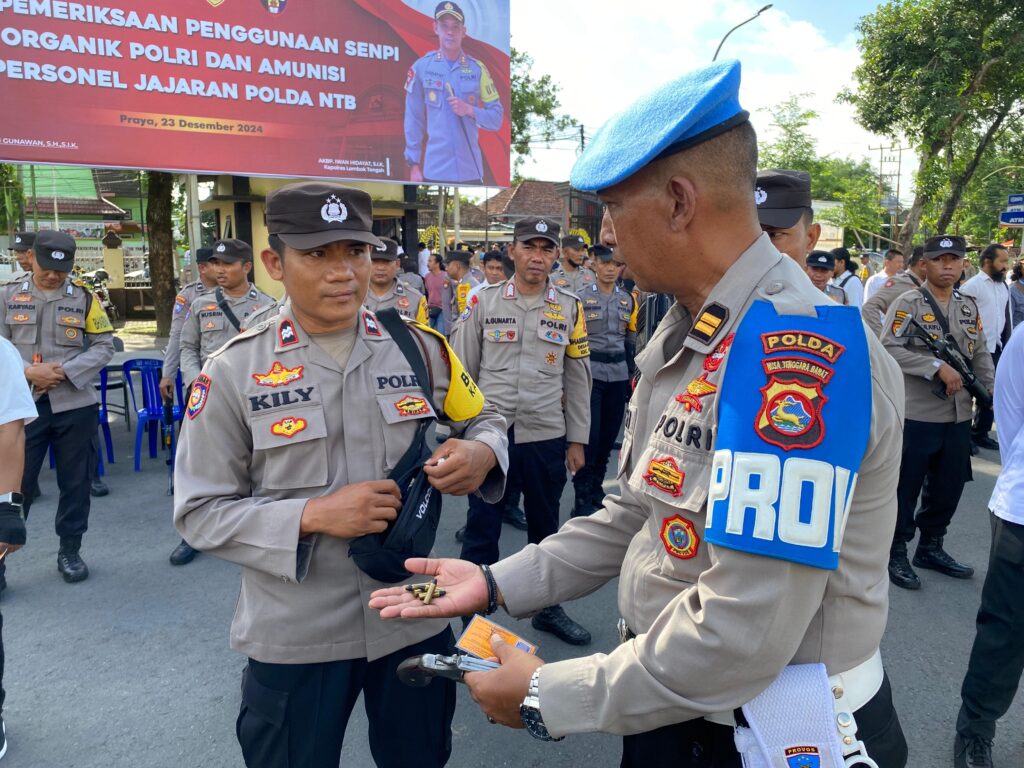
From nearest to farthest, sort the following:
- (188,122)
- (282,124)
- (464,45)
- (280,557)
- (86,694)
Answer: (280,557) < (86,694) < (188,122) < (282,124) < (464,45)

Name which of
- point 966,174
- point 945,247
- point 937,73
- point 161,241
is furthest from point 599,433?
point 966,174

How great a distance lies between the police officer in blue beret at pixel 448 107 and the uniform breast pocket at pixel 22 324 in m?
10.0

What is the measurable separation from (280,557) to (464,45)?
14.6 meters

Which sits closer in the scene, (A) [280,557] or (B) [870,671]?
(B) [870,671]

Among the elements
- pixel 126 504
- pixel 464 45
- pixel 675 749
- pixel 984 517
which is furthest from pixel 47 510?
pixel 464 45

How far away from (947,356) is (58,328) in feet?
19.7

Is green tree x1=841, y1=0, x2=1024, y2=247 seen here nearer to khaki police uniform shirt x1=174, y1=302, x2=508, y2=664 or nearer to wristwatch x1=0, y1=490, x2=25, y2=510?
khaki police uniform shirt x1=174, y1=302, x2=508, y2=664

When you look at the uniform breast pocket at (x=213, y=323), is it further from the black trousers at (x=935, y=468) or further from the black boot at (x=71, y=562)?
the black trousers at (x=935, y=468)

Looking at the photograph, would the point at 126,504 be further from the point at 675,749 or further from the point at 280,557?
the point at 675,749

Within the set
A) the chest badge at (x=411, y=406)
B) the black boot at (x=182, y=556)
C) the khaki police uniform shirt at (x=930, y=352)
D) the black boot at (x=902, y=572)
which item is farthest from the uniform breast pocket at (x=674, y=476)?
the black boot at (x=182, y=556)

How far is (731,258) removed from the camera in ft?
3.98

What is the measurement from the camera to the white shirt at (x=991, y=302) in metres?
7.28

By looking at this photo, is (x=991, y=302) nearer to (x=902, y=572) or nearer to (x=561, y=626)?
(x=902, y=572)

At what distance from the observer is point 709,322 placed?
3.90ft
